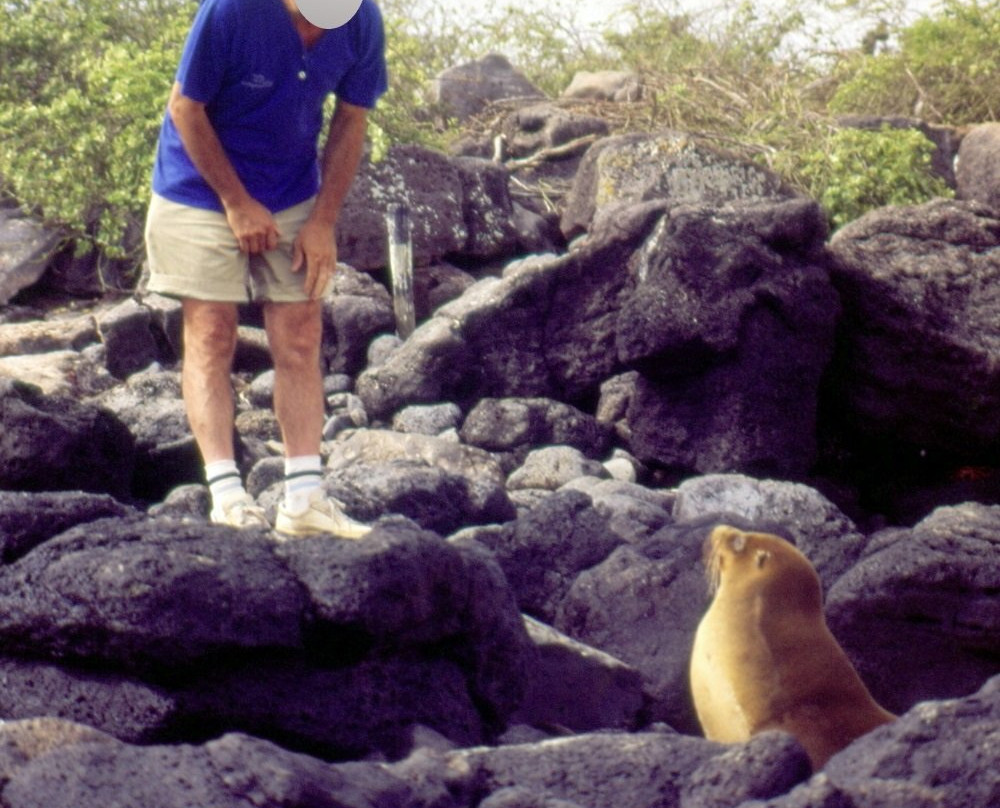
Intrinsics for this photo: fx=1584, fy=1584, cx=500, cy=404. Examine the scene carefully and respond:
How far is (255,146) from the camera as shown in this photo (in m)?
4.75

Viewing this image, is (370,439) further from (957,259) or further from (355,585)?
(355,585)

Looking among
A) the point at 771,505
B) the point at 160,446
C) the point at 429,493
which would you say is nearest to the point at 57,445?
the point at 160,446

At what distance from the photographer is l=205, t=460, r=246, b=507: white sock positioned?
4.56 m

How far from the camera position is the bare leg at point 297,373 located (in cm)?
475

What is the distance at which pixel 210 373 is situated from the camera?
473cm

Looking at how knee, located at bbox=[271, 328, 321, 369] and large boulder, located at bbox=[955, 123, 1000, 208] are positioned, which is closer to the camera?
knee, located at bbox=[271, 328, 321, 369]

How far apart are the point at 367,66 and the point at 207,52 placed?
1.74 feet

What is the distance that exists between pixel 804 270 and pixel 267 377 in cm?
321

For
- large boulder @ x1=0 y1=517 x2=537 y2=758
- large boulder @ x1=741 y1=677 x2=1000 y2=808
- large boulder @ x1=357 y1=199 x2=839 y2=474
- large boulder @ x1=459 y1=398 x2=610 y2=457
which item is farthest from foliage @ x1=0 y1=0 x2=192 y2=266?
large boulder @ x1=741 y1=677 x2=1000 y2=808

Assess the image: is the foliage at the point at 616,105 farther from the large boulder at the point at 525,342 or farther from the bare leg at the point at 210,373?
the bare leg at the point at 210,373

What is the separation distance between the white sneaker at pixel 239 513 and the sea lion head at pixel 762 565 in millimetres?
1370

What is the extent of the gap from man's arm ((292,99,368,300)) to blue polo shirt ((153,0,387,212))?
2.1 inches

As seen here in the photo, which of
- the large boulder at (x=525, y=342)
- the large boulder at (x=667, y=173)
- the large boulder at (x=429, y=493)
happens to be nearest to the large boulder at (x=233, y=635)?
the large boulder at (x=429, y=493)

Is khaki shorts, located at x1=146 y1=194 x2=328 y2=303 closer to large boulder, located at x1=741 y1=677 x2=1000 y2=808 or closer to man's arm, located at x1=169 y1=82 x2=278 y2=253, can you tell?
man's arm, located at x1=169 y1=82 x2=278 y2=253
